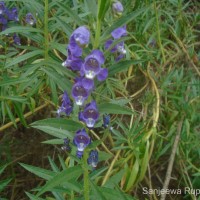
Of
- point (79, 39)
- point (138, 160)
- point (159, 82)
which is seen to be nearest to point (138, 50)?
point (159, 82)

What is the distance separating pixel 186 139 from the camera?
104 inches

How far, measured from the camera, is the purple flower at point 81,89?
1287 mm

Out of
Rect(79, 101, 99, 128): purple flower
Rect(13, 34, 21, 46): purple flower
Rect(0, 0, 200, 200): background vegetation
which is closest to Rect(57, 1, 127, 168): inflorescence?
Rect(79, 101, 99, 128): purple flower

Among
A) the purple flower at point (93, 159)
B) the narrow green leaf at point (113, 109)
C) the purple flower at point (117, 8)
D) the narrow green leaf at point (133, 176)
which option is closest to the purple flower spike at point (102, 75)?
the narrow green leaf at point (113, 109)

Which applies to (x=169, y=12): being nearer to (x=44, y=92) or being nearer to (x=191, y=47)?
(x=191, y=47)

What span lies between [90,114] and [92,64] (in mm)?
170

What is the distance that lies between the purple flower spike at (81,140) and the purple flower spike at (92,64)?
0.69 ft

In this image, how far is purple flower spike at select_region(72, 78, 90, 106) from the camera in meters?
1.29

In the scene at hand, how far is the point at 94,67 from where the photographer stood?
4.11 ft

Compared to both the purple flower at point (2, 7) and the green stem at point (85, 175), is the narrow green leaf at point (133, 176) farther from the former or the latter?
the purple flower at point (2, 7)

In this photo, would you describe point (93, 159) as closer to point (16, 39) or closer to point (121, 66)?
point (121, 66)

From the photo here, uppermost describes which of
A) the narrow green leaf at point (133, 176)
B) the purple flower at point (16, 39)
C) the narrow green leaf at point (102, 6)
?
the narrow green leaf at point (102, 6)

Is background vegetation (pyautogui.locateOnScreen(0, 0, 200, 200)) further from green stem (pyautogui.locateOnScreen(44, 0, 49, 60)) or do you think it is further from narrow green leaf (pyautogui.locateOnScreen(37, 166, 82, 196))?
narrow green leaf (pyautogui.locateOnScreen(37, 166, 82, 196))

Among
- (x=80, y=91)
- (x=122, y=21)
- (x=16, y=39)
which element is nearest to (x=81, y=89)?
(x=80, y=91)
